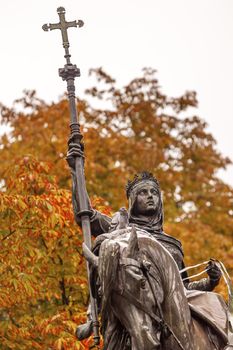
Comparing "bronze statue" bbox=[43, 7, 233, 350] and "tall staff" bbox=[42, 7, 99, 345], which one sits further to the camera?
"tall staff" bbox=[42, 7, 99, 345]

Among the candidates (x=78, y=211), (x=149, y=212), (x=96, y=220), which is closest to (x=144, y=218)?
(x=149, y=212)

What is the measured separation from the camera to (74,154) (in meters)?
15.1

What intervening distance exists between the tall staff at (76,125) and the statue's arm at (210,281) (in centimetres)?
122

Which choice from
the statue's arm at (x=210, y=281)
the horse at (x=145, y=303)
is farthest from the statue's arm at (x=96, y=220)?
the horse at (x=145, y=303)

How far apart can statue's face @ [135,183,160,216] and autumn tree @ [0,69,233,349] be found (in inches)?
256

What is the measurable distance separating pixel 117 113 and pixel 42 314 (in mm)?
14516

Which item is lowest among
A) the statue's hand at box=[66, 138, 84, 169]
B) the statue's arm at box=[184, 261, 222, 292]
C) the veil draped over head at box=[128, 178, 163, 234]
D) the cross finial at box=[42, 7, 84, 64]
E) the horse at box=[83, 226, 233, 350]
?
the horse at box=[83, 226, 233, 350]

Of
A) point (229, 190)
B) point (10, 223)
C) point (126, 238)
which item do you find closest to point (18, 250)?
point (10, 223)

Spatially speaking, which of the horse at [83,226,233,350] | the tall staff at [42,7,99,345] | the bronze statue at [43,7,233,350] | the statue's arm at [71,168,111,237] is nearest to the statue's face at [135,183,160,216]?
the bronze statue at [43,7,233,350]

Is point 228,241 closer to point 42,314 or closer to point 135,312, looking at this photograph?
point 42,314

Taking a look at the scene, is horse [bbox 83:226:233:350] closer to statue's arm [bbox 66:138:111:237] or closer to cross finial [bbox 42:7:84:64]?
statue's arm [bbox 66:138:111:237]

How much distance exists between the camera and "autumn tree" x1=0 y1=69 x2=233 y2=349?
73.8ft

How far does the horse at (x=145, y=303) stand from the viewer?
12.7 m

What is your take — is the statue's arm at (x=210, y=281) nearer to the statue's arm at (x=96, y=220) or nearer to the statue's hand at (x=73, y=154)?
the statue's arm at (x=96, y=220)
